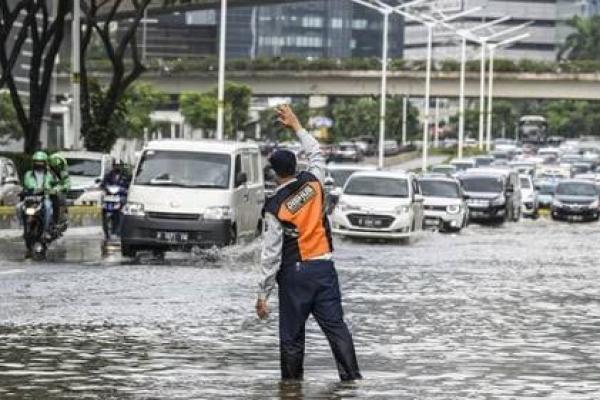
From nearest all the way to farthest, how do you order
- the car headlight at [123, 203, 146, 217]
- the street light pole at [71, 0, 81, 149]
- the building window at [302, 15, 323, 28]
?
the car headlight at [123, 203, 146, 217] → the street light pole at [71, 0, 81, 149] → the building window at [302, 15, 323, 28]

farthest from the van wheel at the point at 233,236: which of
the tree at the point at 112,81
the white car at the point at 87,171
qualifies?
the tree at the point at 112,81

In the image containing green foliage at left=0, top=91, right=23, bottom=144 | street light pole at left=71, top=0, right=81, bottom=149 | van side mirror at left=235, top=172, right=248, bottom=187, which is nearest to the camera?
van side mirror at left=235, top=172, right=248, bottom=187

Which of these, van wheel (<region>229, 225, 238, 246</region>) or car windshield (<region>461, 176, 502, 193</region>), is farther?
car windshield (<region>461, 176, 502, 193</region>)

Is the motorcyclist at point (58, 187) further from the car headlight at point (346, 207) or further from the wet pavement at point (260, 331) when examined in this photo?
the car headlight at point (346, 207)

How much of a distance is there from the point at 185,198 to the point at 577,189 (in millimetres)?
35483

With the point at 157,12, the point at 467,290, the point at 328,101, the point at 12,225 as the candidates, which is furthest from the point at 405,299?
the point at 328,101

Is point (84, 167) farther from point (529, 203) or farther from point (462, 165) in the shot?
point (462, 165)

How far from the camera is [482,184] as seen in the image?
56031 millimetres

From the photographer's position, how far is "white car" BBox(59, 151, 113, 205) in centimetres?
4212

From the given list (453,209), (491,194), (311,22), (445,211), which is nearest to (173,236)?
(445,211)

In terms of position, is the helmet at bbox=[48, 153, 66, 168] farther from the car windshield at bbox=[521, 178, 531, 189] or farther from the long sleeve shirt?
the car windshield at bbox=[521, 178, 531, 189]

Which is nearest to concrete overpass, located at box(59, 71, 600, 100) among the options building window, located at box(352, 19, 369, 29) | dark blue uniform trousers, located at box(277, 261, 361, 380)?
building window, located at box(352, 19, 369, 29)

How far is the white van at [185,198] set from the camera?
93.6 feet

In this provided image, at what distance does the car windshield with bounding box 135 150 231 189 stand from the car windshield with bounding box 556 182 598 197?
33.8 metres
